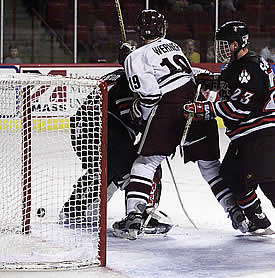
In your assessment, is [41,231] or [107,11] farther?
[107,11]

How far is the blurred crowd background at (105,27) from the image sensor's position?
7.68 m

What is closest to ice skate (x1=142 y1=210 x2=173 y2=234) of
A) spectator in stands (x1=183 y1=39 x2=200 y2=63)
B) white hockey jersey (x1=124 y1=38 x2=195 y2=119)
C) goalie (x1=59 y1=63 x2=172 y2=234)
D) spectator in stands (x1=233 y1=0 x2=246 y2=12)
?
goalie (x1=59 y1=63 x2=172 y2=234)

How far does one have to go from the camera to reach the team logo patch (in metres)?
2.84

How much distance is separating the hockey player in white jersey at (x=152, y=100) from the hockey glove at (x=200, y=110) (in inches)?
4.4

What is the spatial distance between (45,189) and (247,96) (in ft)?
4.27

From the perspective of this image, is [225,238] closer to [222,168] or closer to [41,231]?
[222,168]

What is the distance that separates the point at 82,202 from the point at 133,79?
55 cm

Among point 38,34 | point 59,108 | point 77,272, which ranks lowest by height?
point 77,272

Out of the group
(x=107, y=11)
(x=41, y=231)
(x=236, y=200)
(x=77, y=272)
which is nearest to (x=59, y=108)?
(x=41, y=231)

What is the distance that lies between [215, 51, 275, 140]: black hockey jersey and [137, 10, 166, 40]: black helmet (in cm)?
34

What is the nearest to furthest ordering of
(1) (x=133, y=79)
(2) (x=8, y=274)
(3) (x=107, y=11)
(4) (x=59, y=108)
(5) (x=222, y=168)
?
(2) (x=8, y=274), (1) (x=133, y=79), (5) (x=222, y=168), (4) (x=59, y=108), (3) (x=107, y=11)

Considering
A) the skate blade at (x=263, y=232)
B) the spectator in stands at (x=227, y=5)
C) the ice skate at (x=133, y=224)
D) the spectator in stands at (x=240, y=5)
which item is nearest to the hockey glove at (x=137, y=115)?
the ice skate at (x=133, y=224)

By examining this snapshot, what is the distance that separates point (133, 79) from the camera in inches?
114

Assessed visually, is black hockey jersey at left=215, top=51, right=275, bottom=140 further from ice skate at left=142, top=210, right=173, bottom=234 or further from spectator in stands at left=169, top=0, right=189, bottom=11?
spectator in stands at left=169, top=0, right=189, bottom=11
